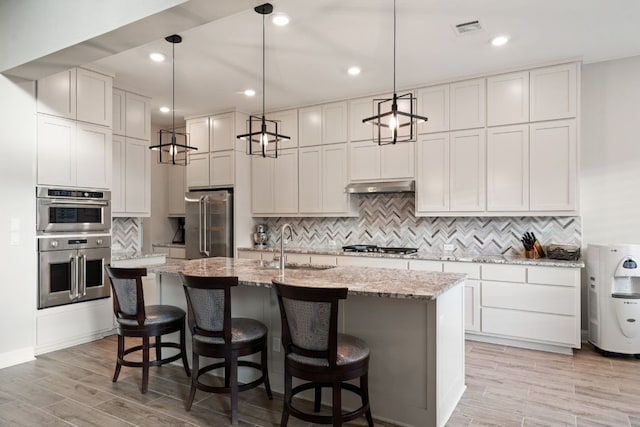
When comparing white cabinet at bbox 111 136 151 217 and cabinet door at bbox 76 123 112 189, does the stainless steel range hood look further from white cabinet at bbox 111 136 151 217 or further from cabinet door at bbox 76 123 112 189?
cabinet door at bbox 76 123 112 189

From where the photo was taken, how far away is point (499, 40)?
145 inches

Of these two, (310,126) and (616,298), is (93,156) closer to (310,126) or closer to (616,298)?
(310,126)

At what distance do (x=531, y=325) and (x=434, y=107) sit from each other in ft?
8.59

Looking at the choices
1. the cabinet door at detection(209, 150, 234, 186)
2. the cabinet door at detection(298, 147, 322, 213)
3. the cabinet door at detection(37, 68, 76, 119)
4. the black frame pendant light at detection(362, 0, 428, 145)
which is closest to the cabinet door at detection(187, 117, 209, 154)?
the cabinet door at detection(209, 150, 234, 186)

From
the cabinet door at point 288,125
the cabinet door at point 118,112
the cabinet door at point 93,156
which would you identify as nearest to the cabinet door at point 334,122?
the cabinet door at point 288,125

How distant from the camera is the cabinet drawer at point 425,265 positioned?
453cm

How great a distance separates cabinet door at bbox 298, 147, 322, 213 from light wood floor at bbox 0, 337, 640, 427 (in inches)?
114

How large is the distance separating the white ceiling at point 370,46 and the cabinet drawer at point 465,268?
2120 millimetres

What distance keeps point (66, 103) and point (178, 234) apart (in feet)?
11.4

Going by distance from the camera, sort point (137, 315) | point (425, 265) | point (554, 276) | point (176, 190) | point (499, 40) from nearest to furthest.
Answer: point (137, 315)
point (499, 40)
point (554, 276)
point (425, 265)
point (176, 190)

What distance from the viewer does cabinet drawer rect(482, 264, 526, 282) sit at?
414 cm

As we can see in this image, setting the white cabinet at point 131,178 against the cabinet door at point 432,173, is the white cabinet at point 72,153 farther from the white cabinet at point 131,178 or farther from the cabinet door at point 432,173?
the cabinet door at point 432,173

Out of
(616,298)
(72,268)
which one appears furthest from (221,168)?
(616,298)

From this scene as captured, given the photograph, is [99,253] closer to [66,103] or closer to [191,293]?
[66,103]
